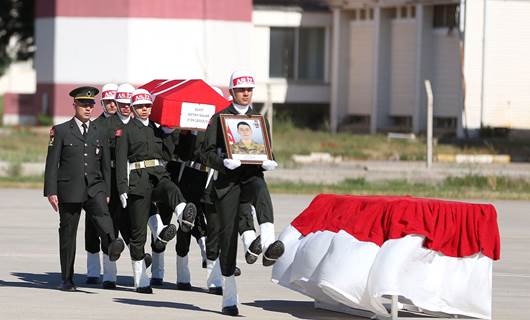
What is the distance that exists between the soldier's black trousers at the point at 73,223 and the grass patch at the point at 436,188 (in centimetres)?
1529

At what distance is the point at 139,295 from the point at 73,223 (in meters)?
1.13

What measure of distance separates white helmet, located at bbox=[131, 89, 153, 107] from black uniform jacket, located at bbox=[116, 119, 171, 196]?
25 cm

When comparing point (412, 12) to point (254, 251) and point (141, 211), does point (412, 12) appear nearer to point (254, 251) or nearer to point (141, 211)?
point (141, 211)

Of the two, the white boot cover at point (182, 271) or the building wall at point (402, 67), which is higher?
the building wall at point (402, 67)

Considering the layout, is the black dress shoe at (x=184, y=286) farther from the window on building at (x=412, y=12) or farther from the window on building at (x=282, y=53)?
the window on building at (x=282, y=53)

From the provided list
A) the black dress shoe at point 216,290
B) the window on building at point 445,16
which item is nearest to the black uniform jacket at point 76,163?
the black dress shoe at point 216,290

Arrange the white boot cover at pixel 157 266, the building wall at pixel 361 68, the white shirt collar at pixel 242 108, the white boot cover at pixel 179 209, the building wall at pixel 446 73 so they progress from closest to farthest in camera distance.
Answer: the white shirt collar at pixel 242 108
the white boot cover at pixel 179 209
the white boot cover at pixel 157 266
the building wall at pixel 446 73
the building wall at pixel 361 68

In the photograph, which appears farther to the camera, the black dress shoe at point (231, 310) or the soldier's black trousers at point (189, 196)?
the soldier's black trousers at point (189, 196)

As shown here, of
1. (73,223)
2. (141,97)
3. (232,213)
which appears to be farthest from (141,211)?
(232,213)

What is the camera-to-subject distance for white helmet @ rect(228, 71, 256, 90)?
578 inches

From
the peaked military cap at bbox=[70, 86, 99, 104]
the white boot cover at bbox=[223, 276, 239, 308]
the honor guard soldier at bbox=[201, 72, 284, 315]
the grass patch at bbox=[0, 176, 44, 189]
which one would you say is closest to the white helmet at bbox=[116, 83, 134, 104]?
the peaked military cap at bbox=[70, 86, 99, 104]

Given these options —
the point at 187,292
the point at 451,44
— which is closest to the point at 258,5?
the point at 451,44

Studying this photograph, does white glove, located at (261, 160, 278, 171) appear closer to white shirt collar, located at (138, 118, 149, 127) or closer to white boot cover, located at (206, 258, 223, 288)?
white boot cover, located at (206, 258, 223, 288)

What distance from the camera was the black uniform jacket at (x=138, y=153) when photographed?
16.6 metres
